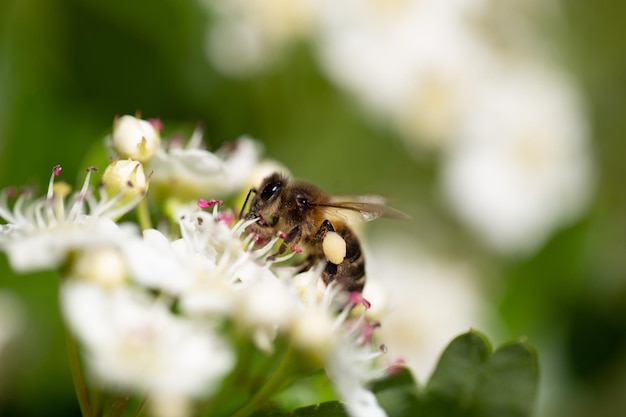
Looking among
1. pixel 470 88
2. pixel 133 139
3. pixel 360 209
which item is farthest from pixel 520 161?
pixel 133 139

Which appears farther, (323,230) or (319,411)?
(323,230)

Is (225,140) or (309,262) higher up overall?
(225,140)

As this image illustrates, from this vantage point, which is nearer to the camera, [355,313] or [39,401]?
[355,313]

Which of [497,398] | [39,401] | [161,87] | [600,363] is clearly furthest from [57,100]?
[600,363]

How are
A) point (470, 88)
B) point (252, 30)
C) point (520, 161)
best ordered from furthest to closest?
point (520, 161)
point (470, 88)
point (252, 30)

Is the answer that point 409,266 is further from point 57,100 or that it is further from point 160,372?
point 160,372

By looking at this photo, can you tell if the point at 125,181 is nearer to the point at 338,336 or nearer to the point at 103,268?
the point at 103,268
